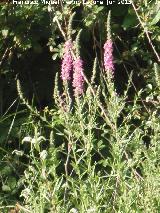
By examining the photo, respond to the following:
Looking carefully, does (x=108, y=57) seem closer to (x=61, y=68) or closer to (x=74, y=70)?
(x=74, y=70)

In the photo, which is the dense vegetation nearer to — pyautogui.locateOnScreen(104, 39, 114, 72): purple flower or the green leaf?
the green leaf

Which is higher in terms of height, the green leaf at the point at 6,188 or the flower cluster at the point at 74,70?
the flower cluster at the point at 74,70

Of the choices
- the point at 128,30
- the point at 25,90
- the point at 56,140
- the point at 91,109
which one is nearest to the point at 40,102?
the point at 25,90

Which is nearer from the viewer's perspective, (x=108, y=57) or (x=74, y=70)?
(x=108, y=57)

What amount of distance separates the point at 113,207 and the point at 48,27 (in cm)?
175

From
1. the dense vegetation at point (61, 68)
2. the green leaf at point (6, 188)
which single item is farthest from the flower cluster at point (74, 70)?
the green leaf at point (6, 188)

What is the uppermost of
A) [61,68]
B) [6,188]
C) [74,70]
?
[74,70]

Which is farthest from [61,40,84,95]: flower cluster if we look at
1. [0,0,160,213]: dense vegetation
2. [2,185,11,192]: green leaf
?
[2,185,11,192]: green leaf

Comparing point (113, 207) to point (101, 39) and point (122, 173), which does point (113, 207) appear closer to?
point (122, 173)

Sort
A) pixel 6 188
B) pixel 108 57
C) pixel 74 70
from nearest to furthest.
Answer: pixel 108 57 < pixel 74 70 < pixel 6 188

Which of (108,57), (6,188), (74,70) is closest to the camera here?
(108,57)

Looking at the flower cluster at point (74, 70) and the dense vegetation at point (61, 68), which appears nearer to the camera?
the flower cluster at point (74, 70)

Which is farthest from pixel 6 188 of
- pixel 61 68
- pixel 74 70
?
pixel 74 70

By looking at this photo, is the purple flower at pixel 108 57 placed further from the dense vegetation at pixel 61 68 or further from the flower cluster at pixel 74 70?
the dense vegetation at pixel 61 68
